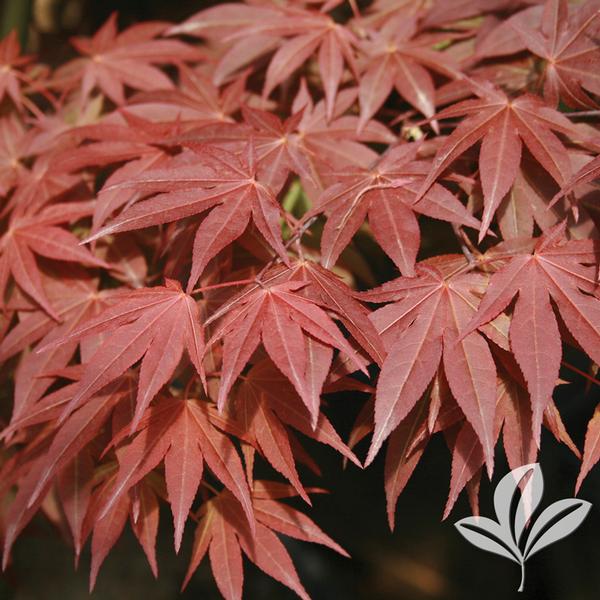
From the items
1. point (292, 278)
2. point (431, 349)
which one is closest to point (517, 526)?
point (431, 349)

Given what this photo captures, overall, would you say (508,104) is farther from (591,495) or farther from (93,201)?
(591,495)

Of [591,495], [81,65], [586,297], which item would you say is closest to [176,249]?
[586,297]

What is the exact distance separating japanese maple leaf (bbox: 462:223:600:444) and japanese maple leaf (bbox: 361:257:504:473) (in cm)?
3

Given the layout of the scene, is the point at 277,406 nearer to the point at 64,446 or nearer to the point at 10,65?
the point at 64,446

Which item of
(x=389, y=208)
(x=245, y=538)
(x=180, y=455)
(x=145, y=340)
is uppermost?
(x=389, y=208)

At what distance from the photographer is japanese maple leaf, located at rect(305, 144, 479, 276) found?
74 cm

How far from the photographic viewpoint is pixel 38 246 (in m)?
0.95

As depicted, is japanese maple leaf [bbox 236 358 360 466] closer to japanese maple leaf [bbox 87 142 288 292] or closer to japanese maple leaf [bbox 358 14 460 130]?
japanese maple leaf [bbox 87 142 288 292]

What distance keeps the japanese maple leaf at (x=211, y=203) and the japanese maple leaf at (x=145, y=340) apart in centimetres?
4

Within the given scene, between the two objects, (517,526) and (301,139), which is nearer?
(517,526)

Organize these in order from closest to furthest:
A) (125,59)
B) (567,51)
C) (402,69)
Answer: (567,51) → (402,69) → (125,59)

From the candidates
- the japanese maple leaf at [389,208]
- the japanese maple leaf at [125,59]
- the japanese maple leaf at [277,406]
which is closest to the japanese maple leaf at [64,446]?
the japanese maple leaf at [277,406]

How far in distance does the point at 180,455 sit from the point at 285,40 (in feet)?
2.22

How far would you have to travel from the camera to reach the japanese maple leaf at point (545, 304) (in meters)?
0.62
